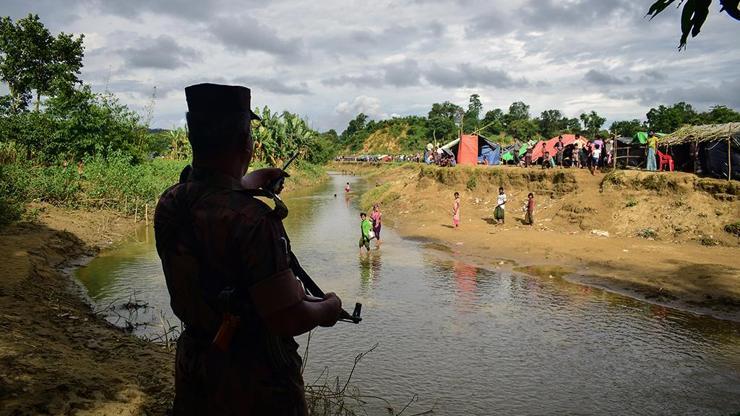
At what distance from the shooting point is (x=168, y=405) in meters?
5.05

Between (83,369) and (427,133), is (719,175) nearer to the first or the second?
(83,369)

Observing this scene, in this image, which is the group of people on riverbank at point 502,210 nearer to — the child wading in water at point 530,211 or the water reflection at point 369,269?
the child wading in water at point 530,211

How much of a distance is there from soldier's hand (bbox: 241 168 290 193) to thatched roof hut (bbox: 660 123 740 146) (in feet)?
67.7

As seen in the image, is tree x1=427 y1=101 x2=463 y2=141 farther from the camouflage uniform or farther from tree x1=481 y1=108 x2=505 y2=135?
the camouflage uniform

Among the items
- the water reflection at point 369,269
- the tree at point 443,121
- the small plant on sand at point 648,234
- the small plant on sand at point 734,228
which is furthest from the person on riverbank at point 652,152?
the tree at point 443,121

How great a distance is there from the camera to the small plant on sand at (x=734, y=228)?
16.9m

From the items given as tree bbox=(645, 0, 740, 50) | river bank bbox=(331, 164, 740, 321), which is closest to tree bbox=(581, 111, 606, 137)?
river bank bbox=(331, 164, 740, 321)

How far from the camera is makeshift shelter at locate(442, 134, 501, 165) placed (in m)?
34.8

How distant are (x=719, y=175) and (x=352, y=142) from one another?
96.1 metres

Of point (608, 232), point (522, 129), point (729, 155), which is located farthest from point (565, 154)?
point (522, 129)

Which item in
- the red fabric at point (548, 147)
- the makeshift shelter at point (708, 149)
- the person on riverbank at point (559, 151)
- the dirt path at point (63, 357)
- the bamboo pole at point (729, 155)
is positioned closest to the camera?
the dirt path at point (63, 357)

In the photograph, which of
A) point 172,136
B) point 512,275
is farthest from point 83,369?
point 172,136

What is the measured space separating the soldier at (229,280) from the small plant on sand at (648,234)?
1930cm

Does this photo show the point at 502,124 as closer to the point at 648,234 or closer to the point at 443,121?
the point at 443,121
